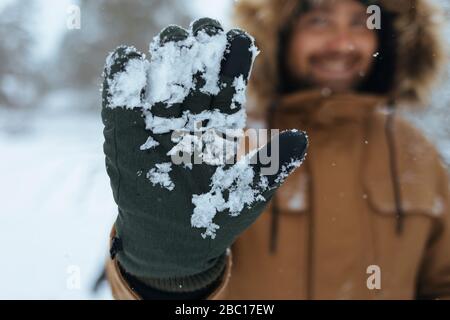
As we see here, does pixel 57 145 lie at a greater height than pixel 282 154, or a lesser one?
lesser

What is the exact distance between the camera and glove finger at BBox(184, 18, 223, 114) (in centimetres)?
91

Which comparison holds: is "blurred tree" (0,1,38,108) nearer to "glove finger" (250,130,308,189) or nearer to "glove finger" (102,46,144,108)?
"glove finger" (102,46,144,108)

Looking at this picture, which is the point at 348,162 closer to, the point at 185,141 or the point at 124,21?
the point at 185,141

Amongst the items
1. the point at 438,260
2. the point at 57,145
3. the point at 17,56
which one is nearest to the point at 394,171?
the point at 438,260

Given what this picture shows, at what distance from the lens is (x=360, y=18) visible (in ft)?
5.49

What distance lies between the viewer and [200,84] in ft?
2.99

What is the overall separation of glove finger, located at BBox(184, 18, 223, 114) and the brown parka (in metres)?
0.69

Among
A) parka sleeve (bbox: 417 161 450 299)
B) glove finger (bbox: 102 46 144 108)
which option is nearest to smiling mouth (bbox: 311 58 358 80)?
parka sleeve (bbox: 417 161 450 299)

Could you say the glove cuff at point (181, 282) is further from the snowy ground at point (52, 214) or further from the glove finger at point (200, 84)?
the snowy ground at point (52, 214)

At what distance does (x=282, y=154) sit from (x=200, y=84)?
206mm

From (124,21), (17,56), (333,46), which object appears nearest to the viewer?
(333,46)
